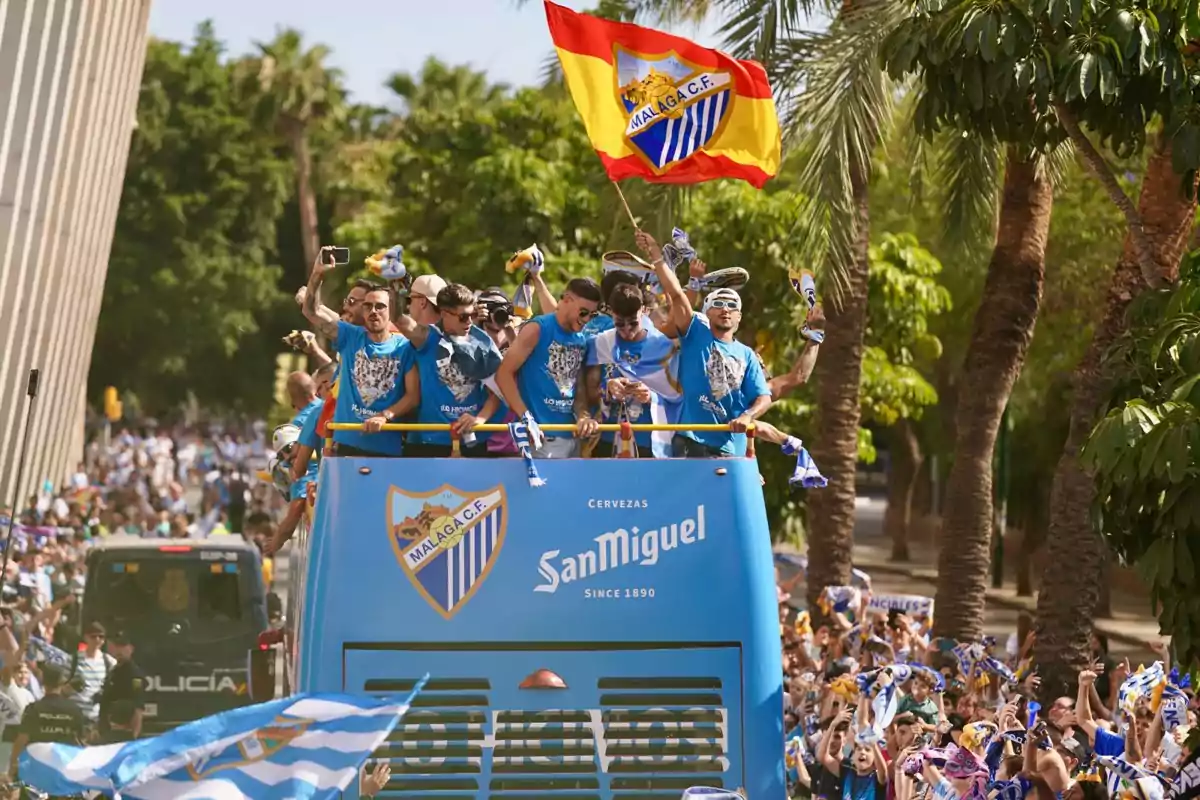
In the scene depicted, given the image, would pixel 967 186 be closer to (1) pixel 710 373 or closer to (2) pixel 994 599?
(1) pixel 710 373

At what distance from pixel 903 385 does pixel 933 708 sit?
1795 cm

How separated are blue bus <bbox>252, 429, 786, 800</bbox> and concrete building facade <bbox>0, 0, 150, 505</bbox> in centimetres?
2193

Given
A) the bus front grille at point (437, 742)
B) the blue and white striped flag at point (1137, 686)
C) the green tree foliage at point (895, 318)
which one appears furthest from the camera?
the green tree foliage at point (895, 318)

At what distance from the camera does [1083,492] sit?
1652 cm

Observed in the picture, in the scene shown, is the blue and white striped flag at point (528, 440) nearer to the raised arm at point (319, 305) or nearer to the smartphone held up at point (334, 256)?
the raised arm at point (319, 305)

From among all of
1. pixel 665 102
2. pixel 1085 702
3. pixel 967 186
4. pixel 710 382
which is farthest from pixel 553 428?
pixel 967 186

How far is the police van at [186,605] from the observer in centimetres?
1880

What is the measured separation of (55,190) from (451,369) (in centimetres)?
2881

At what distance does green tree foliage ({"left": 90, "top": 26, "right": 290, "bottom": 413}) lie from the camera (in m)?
69.8

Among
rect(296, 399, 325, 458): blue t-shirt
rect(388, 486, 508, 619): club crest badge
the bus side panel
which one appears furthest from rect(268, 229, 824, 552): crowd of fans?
rect(296, 399, 325, 458): blue t-shirt

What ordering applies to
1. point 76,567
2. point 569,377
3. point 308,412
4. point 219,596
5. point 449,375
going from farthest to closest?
point 76,567 → point 219,596 → point 308,412 → point 449,375 → point 569,377

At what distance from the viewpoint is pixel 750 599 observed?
32.9 feet

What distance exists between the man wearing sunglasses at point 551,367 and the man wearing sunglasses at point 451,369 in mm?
219

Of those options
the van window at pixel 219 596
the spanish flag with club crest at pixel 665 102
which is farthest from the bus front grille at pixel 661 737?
the van window at pixel 219 596
